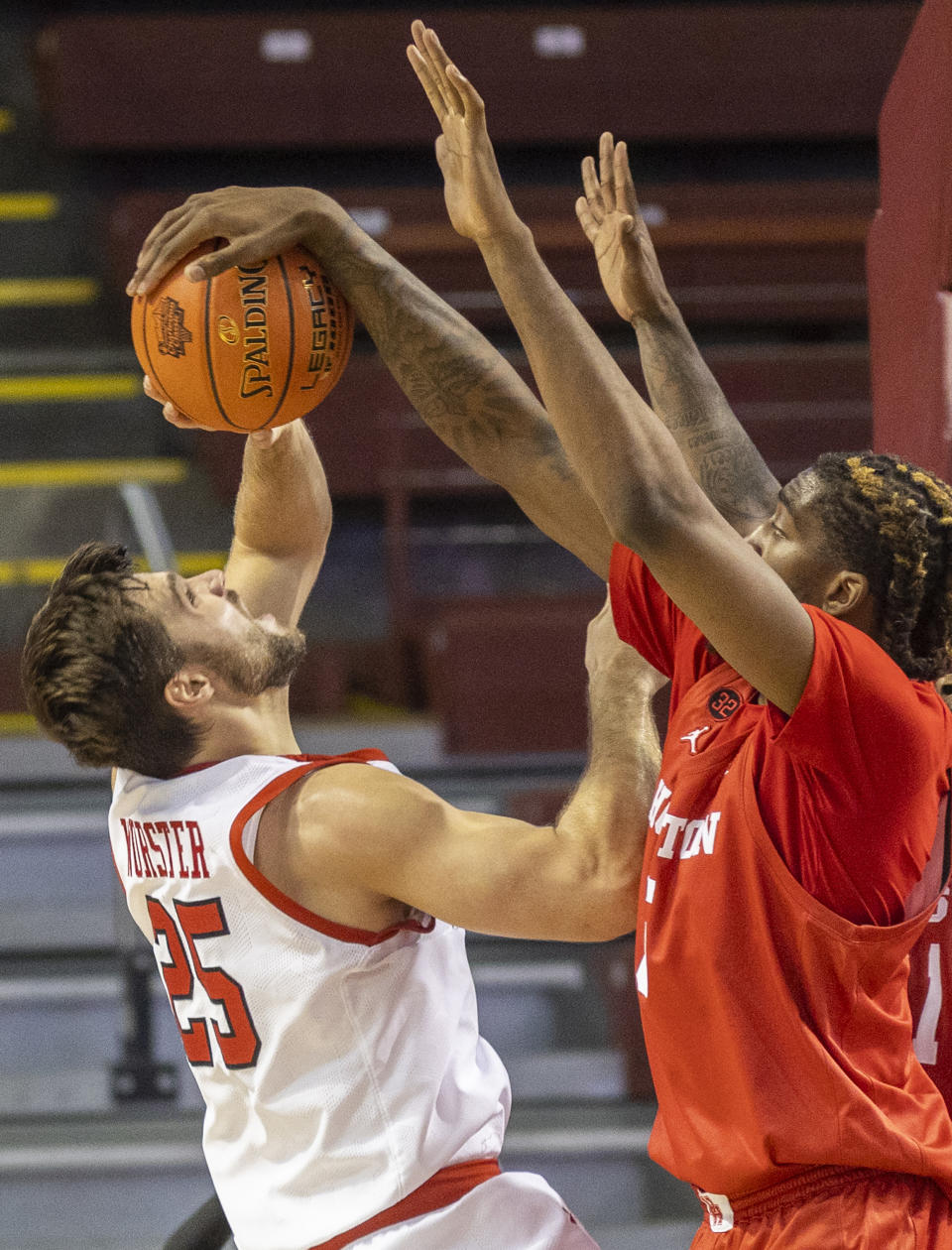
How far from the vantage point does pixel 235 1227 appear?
183cm

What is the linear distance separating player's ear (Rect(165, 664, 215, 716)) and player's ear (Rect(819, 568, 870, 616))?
837 millimetres

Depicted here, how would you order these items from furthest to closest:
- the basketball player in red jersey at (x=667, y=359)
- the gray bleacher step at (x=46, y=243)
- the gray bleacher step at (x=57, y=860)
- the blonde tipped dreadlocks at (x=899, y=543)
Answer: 1. the gray bleacher step at (x=46, y=243)
2. the gray bleacher step at (x=57, y=860)
3. the basketball player in red jersey at (x=667, y=359)
4. the blonde tipped dreadlocks at (x=899, y=543)

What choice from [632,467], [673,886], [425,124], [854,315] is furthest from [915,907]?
[425,124]

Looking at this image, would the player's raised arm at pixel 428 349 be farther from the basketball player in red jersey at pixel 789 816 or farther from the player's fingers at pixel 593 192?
the basketball player in red jersey at pixel 789 816

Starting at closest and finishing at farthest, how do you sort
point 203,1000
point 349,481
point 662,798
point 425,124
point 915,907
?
1. point 915,907
2. point 662,798
3. point 203,1000
4. point 349,481
5. point 425,124

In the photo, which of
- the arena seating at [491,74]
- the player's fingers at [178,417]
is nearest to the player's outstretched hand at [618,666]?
the player's fingers at [178,417]

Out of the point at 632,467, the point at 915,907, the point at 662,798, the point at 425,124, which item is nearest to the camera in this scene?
the point at 632,467

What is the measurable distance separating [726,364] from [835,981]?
4.88 m

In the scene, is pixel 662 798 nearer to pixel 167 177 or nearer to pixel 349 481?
pixel 349 481

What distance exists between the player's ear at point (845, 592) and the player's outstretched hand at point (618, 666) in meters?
0.40

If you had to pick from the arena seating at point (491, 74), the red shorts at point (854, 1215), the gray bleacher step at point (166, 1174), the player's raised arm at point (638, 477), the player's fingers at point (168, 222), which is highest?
the arena seating at point (491, 74)

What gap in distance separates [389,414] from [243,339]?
3.62m

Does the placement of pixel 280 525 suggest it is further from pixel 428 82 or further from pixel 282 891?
pixel 428 82

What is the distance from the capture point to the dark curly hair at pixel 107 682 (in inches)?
72.7
